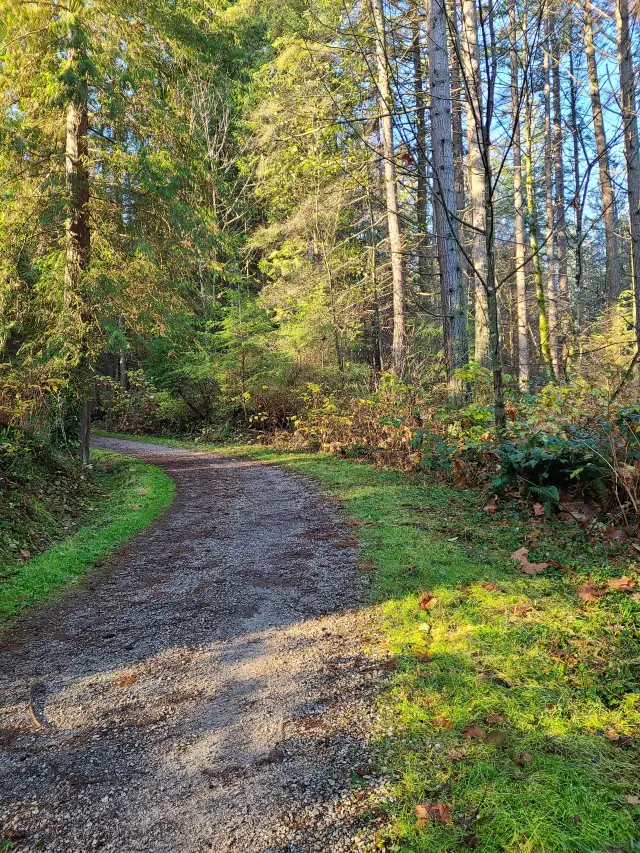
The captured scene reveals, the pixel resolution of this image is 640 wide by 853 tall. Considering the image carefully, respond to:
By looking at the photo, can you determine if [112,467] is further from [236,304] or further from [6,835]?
[6,835]

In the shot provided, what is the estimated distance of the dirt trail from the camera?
192 centimetres

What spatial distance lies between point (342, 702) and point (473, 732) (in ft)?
2.18

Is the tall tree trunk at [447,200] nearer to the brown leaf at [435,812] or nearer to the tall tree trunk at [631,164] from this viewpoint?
the tall tree trunk at [631,164]


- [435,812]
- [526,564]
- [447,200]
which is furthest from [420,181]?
[435,812]

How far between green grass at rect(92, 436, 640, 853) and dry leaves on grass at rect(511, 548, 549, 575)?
0.27ft

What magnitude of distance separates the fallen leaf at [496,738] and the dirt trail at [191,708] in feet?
1.83

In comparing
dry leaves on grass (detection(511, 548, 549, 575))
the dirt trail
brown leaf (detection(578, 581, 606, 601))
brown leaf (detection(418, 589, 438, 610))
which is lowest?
the dirt trail

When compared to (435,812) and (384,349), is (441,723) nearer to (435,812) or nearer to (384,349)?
(435,812)

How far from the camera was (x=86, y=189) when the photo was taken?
880 centimetres

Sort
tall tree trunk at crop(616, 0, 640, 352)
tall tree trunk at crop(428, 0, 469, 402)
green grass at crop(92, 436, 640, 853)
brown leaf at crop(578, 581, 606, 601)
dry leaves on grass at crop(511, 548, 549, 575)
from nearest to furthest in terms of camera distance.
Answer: green grass at crop(92, 436, 640, 853) < brown leaf at crop(578, 581, 606, 601) < dry leaves on grass at crop(511, 548, 549, 575) < tall tree trunk at crop(428, 0, 469, 402) < tall tree trunk at crop(616, 0, 640, 352)

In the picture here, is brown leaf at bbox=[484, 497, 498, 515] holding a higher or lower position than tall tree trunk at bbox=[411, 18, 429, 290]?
lower

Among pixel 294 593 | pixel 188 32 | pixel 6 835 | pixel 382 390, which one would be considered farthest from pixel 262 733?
pixel 188 32

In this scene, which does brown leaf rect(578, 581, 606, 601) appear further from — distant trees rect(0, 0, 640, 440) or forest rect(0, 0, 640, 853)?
distant trees rect(0, 0, 640, 440)

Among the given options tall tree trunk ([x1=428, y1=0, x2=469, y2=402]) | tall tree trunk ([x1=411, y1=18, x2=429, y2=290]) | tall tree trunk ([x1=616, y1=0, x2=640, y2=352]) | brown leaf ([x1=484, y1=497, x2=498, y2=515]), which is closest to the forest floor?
brown leaf ([x1=484, y1=497, x2=498, y2=515])
